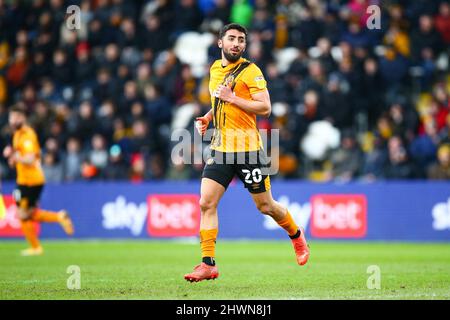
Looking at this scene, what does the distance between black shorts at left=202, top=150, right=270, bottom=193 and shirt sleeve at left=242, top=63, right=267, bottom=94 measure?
0.75 metres

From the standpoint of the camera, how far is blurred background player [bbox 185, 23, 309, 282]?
10586mm

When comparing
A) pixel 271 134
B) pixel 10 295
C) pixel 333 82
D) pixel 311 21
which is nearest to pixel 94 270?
pixel 10 295

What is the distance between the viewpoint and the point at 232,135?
35.2 feet

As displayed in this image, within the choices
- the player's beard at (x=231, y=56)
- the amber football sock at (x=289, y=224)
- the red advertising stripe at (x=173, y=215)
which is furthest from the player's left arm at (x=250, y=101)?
the red advertising stripe at (x=173, y=215)

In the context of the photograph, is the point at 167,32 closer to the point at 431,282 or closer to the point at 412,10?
the point at 412,10

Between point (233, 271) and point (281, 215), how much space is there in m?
2.27

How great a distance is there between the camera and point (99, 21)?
2484cm

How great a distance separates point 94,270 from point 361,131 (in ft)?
33.1

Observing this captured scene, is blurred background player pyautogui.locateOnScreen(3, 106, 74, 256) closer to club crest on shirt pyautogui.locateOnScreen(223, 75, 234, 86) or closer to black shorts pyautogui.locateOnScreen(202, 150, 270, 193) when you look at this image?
black shorts pyautogui.locateOnScreen(202, 150, 270, 193)

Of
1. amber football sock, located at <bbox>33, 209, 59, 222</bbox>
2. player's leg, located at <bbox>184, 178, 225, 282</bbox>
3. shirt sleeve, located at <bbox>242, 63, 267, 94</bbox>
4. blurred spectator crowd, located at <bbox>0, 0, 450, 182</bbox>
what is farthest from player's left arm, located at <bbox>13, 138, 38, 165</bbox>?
shirt sleeve, located at <bbox>242, 63, 267, 94</bbox>

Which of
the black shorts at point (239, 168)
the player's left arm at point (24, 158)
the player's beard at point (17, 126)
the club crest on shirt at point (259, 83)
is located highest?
the player's beard at point (17, 126)

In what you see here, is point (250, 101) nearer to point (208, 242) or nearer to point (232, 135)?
point (232, 135)

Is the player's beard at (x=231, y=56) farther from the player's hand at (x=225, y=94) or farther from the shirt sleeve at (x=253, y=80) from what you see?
the player's hand at (x=225, y=94)

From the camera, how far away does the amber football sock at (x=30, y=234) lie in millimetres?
17641
